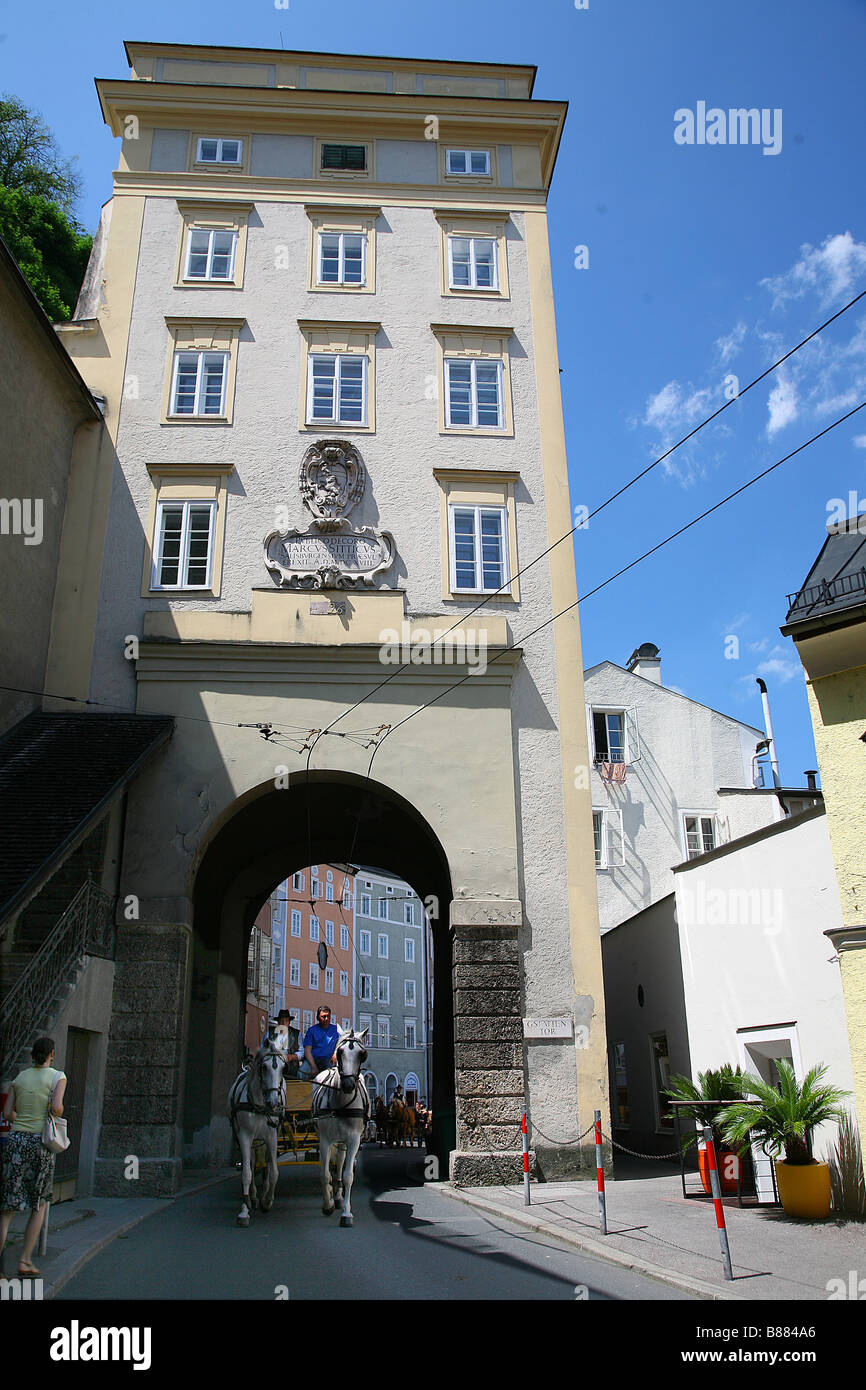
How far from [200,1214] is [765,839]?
29.2 feet

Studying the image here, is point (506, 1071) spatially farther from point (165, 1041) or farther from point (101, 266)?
point (101, 266)

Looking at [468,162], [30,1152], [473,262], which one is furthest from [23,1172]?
[468,162]

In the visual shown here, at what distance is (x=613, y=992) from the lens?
24.4 m

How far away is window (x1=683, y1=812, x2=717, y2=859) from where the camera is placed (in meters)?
29.1

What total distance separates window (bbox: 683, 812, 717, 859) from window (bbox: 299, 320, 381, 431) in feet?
48.0

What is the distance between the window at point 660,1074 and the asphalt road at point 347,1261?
25.0 feet

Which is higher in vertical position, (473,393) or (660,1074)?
(473,393)

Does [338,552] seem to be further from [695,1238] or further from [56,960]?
[695,1238]

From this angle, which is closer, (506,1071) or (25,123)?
(506,1071)

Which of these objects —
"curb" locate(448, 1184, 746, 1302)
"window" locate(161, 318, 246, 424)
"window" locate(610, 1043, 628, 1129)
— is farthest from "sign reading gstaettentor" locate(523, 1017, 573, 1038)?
"window" locate(161, 318, 246, 424)

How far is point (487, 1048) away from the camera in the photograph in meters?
16.7

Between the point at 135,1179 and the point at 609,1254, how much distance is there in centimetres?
863

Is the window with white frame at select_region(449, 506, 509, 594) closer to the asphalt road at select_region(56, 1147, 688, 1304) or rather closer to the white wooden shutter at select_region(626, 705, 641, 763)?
the asphalt road at select_region(56, 1147, 688, 1304)
